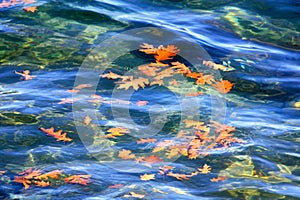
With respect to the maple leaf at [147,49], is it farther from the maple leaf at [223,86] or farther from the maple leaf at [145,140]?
the maple leaf at [145,140]

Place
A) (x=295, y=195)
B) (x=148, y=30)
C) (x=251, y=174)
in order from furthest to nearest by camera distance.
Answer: (x=148, y=30) < (x=251, y=174) < (x=295, y=195)

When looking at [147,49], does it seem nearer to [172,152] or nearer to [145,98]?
[145,98]

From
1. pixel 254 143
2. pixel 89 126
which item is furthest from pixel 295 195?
pixel 89 126

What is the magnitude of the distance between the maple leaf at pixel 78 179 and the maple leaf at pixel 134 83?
5.83ft

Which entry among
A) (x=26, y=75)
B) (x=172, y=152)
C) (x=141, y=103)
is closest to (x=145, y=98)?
(x=141, y=103)

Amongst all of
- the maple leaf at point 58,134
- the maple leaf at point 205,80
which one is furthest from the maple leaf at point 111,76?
the maple leaf at point 58,134

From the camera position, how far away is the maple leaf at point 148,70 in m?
6.44

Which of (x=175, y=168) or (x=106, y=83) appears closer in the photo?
(x=175, y=168)

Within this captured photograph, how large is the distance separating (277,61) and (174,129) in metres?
2.28

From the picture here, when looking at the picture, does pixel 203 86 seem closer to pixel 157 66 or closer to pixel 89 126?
pixel 157 66

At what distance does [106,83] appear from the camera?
6191 millimetres

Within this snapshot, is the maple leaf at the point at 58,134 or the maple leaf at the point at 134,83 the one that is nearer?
the maple leaf at the point at 58,134

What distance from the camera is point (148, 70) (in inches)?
255

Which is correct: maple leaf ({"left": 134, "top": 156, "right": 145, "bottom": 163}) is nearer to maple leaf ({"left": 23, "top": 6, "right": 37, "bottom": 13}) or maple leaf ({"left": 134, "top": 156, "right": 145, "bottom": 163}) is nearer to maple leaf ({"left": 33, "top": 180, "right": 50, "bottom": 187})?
maple leaf ({"left": 33, "top": 180, "right": 50, "bottom": 187})
